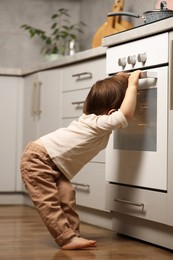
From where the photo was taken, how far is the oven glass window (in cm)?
264

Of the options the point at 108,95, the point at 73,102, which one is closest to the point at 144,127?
the point at 108,95

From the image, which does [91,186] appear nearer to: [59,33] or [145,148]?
[145,148]

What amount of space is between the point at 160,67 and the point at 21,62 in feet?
8.58

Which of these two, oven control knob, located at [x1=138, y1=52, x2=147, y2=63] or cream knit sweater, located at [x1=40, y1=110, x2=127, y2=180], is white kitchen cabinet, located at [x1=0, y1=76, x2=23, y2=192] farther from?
oven control knob, located at [x1=138, y1=52, x2=147, y2=63]

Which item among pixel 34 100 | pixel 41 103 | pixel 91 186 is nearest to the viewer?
pixel 91 186

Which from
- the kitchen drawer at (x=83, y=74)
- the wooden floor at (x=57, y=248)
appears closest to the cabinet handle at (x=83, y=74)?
the kitchen drawer at (x=83, y=74)

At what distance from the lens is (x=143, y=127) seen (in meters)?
2.73

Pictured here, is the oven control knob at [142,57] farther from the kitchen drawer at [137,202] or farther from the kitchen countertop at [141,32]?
the kitchen drawer at [137,202]

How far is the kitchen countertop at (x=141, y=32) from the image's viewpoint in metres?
2.55

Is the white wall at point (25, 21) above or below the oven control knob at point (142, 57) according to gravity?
above

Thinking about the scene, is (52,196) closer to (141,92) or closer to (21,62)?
(141,92)

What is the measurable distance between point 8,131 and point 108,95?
188cm

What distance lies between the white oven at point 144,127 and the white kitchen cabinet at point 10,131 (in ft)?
5.10

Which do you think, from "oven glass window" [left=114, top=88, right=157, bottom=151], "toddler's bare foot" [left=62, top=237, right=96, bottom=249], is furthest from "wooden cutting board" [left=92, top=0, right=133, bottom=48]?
"toddler's bare foot" [left=62, top=237, right=96, bottom=249]
